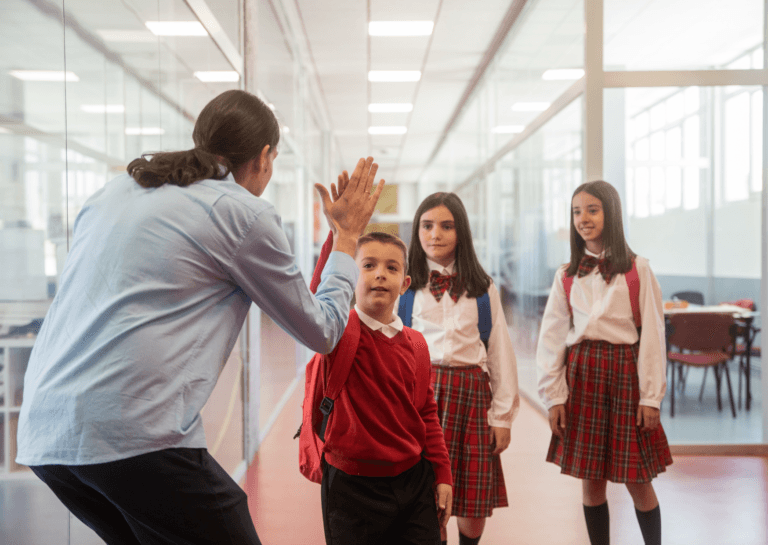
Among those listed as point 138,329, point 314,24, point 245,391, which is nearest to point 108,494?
point 138,329

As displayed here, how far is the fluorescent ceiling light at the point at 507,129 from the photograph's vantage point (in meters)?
5.26

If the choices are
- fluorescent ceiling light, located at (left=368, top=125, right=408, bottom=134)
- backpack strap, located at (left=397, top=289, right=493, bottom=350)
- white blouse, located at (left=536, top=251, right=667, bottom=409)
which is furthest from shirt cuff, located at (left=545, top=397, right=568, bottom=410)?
fluorescent ceiling light, located at (left=368, top=125, right=408, bottom=134)

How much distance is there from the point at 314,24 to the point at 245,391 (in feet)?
11.8

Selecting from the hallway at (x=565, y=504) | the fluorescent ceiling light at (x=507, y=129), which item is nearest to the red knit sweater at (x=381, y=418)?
the hallway at (x=565, y=504)

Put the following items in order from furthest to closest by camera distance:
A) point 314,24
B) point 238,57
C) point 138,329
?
point 314,24
point 238,57
point 138,329

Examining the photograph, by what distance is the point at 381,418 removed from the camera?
1347 mm

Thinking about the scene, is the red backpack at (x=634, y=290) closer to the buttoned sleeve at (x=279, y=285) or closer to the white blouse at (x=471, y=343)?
the white blouse at (x=471, y=343)

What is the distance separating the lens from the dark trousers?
4.26 feet

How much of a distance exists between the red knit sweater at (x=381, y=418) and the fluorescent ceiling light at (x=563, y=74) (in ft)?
9.53

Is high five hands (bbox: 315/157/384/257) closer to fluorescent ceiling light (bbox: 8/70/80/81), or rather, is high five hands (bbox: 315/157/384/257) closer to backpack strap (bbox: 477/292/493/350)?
fluorescent ceiling light (bbox: 8/70/80/81)

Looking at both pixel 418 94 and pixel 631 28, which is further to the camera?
pixel 418 94

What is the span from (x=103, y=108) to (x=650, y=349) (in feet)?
5.89

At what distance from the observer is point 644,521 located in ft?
6.44

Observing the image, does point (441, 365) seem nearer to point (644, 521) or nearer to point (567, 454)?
point (567, 454)
